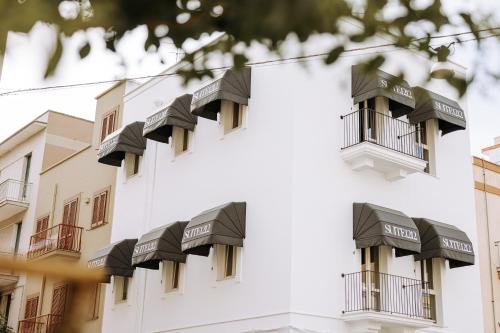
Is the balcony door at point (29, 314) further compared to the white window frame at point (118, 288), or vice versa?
the balcony door at point (29, 314)

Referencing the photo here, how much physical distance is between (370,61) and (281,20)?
771 millimetres

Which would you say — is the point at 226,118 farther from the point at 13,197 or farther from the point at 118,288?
the point at 13,197

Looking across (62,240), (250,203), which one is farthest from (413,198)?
→ (62,240)

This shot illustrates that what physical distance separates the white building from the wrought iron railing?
1063 cm

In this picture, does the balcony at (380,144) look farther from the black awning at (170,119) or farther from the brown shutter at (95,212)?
the brown shutter at (95,212)

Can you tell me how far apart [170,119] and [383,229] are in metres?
6.89

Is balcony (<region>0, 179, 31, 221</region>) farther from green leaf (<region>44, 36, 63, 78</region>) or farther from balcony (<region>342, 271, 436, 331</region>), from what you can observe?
green leaf (<region>44, 36, 63, 78</region>)

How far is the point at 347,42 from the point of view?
12.6ft

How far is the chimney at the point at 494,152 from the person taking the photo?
28.9m

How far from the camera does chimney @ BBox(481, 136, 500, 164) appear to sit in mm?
28941

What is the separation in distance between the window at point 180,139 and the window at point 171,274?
3.23 m

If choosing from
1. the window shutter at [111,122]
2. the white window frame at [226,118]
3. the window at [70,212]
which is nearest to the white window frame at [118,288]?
the window at [70,212]

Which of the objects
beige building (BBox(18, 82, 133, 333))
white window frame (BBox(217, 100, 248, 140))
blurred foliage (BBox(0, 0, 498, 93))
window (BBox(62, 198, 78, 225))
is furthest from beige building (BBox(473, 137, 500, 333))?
blurred foliage (BBox(0, 0, 498, 93))

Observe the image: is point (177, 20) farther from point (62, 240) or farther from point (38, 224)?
point (38, 224)
